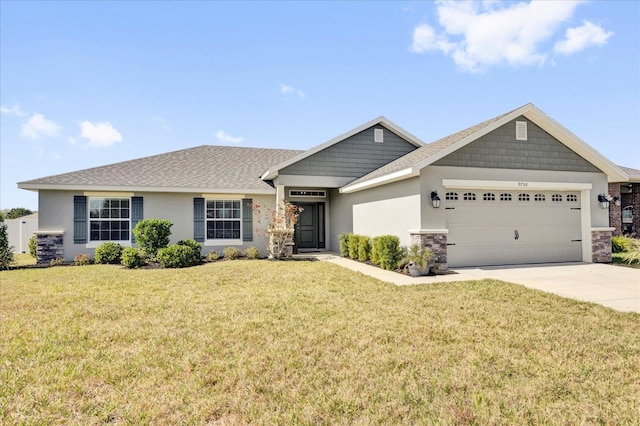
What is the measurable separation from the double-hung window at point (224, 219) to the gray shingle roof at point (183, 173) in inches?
34.2

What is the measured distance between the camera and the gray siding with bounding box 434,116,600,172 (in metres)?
11.2

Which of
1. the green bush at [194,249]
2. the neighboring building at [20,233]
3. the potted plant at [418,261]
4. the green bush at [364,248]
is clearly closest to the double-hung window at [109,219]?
the green bush at [194,249]

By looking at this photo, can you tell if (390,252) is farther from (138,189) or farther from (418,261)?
(138,189)

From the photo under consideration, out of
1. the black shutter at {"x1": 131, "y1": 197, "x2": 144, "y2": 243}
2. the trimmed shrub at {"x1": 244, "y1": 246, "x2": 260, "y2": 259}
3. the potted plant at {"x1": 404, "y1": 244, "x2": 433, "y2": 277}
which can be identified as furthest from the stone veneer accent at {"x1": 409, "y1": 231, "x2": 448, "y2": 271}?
the black shutter at {"x1": 131, "y1": 197, "x2": 144, "y2": 243}

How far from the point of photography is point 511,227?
11.7 meters

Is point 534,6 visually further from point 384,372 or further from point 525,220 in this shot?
point 384,372

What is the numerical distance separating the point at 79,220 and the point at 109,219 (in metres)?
0.97

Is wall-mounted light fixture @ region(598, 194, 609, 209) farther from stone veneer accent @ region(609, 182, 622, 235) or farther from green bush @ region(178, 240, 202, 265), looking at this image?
green bush @ region(178, 240, 202, 265)

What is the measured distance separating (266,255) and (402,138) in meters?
7.84

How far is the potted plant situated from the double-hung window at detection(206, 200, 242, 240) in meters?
7.70

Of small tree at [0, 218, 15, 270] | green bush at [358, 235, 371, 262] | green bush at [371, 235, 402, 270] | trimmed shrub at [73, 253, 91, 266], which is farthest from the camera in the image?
trimmed shrub at [73, 253, 91, 266]

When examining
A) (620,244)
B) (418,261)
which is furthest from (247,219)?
(620,244)

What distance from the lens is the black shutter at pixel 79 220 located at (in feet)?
45.1

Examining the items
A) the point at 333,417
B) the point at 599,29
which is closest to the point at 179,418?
the point at 333,417
